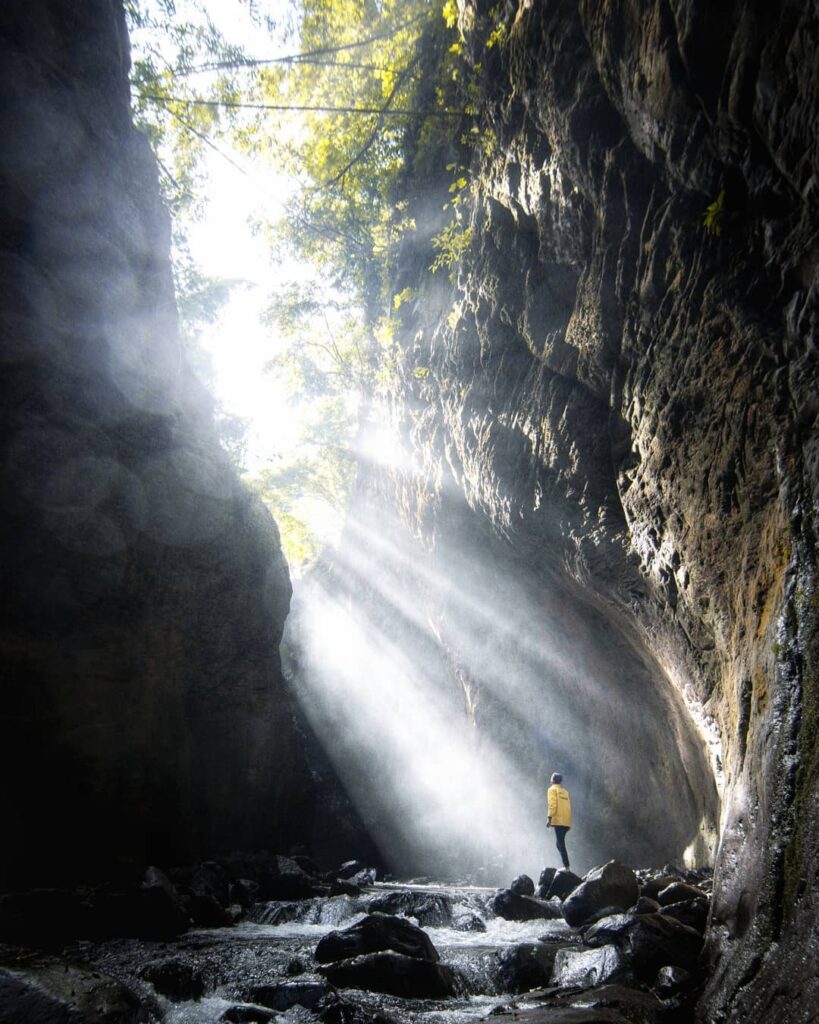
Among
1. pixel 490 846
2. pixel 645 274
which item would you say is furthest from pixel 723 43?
pixel 490 846

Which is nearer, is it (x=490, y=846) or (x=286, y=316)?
(x=490, y=846)

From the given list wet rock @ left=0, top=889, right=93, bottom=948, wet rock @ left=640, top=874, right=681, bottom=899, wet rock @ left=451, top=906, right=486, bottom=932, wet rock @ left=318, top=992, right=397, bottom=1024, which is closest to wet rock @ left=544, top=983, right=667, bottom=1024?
wet rock @ left=318, top=992, right=397, bottom=1024

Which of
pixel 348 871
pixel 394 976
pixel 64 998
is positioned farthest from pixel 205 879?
pixel 64 998

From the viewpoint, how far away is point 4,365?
9.70 metres

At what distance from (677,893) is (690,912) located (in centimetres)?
87

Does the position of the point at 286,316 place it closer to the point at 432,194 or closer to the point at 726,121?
the point at 432,194

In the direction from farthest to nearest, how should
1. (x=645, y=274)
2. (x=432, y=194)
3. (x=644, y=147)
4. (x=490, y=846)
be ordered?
(x=490, y=846) → (x=432, y=194) → (x=645, y=274) → (x=644, y=147)

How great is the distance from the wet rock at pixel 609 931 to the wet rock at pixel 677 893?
92 centimetres

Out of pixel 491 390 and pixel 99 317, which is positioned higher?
pixel 99 317

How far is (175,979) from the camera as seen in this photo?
517 centimetres

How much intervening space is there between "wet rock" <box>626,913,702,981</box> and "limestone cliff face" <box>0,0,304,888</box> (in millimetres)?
8486

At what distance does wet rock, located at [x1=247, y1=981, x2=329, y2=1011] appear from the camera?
4.62 metres

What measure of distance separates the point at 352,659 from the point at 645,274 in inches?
783

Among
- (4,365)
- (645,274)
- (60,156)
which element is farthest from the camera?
(60,156)
